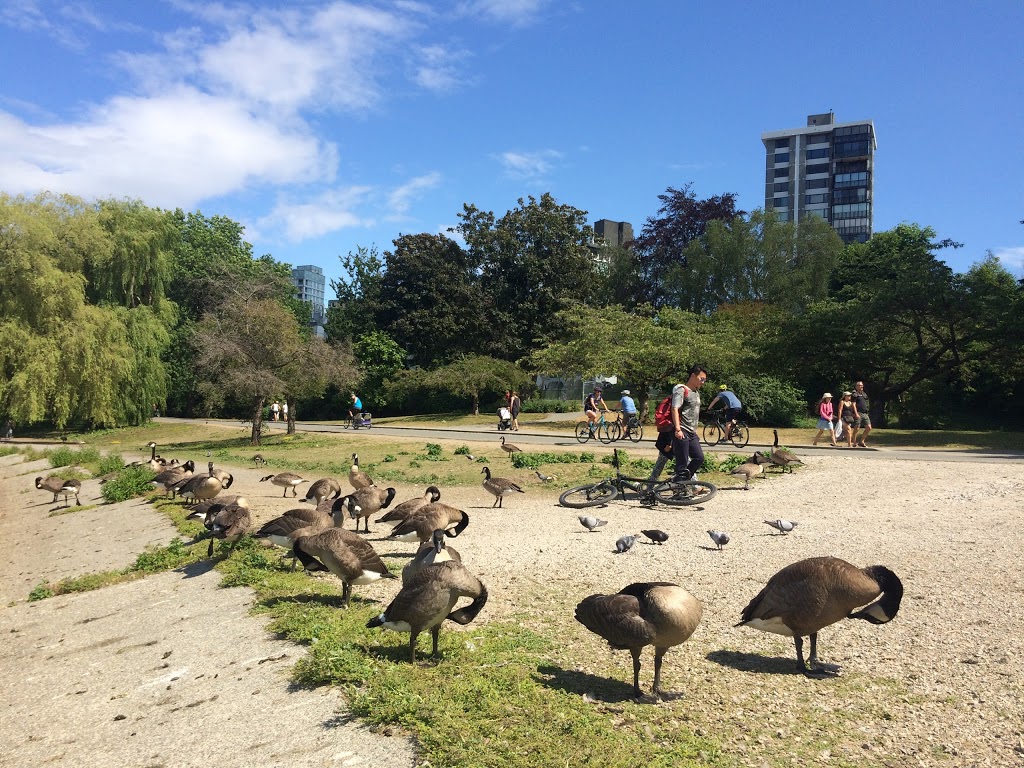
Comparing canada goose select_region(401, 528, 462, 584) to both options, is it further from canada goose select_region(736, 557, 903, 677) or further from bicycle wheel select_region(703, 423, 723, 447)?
bicycle wheel select_region(703, 423, 723, 447)

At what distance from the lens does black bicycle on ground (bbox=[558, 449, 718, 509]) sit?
13.0m

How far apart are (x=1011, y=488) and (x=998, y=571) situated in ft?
22.9

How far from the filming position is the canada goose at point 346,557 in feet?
24.2

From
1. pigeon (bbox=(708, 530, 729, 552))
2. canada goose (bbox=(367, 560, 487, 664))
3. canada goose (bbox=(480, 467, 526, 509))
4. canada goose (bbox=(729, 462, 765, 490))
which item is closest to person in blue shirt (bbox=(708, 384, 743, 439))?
canada goose (bbox=(729, 462, 765, 490))

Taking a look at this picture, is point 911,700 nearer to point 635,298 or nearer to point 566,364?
point 566,364

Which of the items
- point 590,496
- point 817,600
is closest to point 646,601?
point 817,600

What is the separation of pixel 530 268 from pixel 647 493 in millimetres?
40443

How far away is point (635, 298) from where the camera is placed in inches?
2522

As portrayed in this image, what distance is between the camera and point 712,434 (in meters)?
25.0

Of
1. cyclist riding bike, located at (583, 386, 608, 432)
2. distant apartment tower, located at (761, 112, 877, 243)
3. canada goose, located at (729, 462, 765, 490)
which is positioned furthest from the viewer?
distant apartment tower, located at (761, 112, 877, 243)

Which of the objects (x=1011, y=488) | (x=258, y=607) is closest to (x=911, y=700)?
(x=258, y=607)

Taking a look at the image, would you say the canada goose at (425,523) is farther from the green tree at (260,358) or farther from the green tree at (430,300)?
the green tree at (430,300)

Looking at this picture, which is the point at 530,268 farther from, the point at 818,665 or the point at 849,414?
the point at 818,665

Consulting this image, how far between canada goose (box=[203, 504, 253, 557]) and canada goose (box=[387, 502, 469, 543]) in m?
2.68
